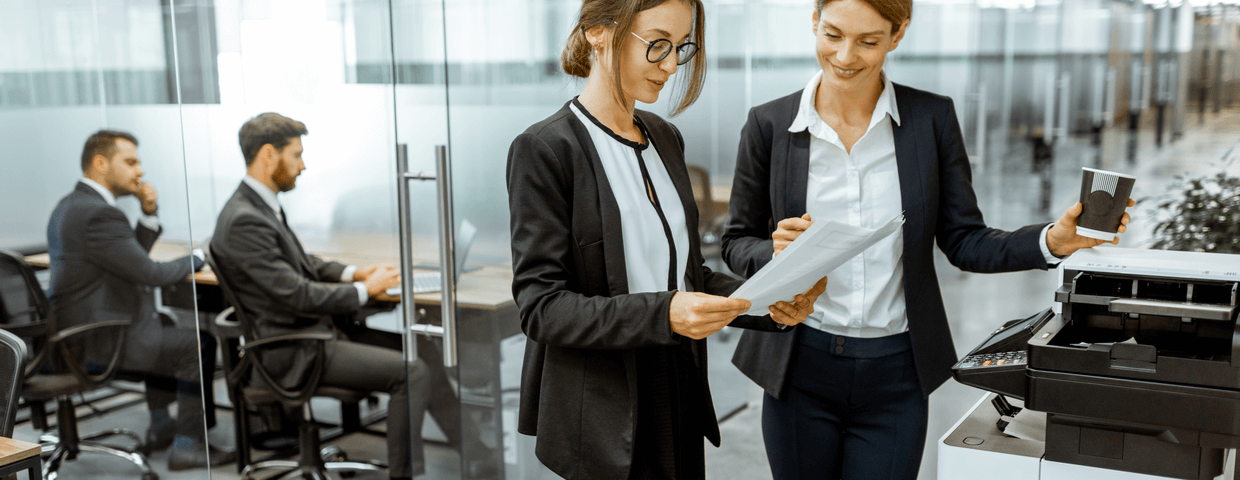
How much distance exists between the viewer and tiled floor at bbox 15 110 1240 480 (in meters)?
3.19

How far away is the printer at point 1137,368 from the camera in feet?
4.37

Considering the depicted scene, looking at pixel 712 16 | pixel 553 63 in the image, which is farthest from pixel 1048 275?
pixel 553 63

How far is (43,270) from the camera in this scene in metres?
3.13

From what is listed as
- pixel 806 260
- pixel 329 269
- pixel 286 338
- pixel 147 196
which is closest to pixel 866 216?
pixel 806 260

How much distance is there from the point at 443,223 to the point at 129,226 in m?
1.17

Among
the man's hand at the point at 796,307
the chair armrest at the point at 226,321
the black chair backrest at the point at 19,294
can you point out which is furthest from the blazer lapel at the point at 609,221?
the black chair backrest at the point at 19,294

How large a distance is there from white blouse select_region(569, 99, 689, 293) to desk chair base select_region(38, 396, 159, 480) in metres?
2.42

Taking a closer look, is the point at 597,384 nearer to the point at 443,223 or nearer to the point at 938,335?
the point at 938,335

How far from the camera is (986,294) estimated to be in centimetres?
580

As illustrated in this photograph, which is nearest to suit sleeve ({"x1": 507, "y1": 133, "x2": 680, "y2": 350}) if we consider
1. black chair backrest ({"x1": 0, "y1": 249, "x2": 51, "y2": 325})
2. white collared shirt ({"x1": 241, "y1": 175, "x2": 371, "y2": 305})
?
white collared shirt ({"x1": 241, "y1": 175, "x2": 371, "y2": 305})

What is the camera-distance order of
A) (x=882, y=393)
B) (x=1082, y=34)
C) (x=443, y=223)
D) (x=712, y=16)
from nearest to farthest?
(x=882, y=393) < (x=443, y=223) < (x=712, y=16) < (x=1082, y=34)

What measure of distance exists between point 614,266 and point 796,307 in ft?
1.17

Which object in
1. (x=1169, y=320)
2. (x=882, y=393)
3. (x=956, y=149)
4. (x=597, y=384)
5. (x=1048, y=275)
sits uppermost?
(x=956, y=149)

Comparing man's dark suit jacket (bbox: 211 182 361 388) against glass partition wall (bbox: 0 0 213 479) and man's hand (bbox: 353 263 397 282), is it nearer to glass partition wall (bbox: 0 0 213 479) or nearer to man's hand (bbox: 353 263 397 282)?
man's hand (bbox: 353 263 397 282)
